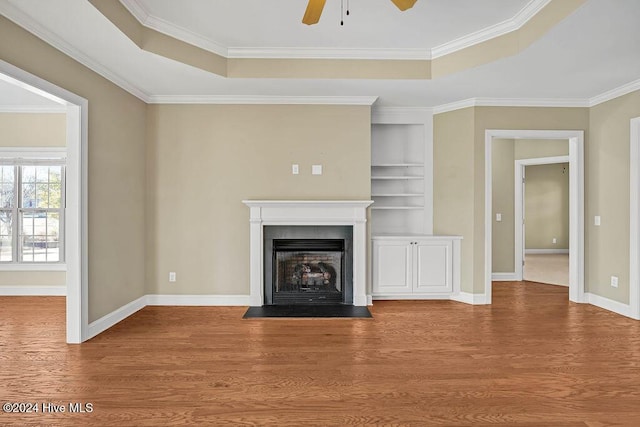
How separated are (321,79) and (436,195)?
2.28 metres

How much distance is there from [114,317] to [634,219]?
5.72 metres

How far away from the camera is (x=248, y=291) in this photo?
4.49 m

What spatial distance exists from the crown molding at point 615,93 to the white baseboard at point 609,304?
2407mm

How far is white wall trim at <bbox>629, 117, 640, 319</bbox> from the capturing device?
3975 millimetres

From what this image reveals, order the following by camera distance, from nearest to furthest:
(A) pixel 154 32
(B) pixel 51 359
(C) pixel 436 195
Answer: (B) pixel 51 359, (A) pixel 154 32, (C) pixel 436 195

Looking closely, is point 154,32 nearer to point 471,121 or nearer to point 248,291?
point 248,291

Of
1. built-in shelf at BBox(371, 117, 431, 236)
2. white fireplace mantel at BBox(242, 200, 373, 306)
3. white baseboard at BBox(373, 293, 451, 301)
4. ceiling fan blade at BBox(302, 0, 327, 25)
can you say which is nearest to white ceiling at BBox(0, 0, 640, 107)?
ceiling fan blade at BBox(302, 0, 327, 25)

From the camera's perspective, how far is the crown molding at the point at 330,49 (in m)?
3.17

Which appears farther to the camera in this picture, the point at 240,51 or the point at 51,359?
the point at 240,51

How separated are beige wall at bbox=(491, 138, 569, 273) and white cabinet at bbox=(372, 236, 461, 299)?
76.8 inches

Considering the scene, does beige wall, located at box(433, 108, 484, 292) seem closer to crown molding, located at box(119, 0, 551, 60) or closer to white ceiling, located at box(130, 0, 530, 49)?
crown molding, located at box(119, 0, 551, 60)

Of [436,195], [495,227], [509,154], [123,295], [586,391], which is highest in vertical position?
[509,154]

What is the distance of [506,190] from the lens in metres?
6.28

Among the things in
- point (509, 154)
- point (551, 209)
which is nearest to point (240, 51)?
point (509, 154)
